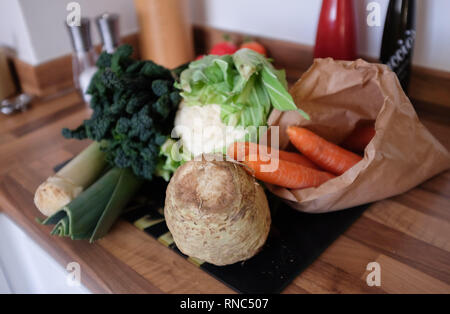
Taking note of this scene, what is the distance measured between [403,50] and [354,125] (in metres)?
0.24

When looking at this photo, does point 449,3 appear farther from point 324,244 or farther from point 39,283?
point 39,283

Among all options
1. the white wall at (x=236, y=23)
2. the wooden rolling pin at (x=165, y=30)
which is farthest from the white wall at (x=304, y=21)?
the wooden rolling pin at (x=165, y=30)

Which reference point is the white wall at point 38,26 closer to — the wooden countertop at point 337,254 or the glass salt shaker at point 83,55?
the glass salt shaker at point 83,55

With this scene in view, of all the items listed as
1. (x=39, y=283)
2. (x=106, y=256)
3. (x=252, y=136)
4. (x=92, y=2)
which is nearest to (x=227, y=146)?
(x=252, y=136)

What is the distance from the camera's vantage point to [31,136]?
1055 mm

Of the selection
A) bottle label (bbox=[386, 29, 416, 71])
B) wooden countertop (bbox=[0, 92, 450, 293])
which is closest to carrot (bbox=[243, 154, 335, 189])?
wooden countertop (bbox=[0, 92, 450, 293])

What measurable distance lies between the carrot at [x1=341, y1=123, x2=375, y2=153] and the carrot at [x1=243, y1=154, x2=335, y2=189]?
16 cm

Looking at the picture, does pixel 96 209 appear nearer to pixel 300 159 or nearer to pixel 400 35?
pixel 300 159

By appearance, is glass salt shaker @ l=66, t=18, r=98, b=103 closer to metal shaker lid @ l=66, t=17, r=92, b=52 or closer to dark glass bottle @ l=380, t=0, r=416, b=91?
metal shaker lid @ l=66, t=17, r=92, b=52

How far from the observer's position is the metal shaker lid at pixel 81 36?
111cm

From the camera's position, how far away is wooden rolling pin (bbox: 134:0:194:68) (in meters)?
1.20

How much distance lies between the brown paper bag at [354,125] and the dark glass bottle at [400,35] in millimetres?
198

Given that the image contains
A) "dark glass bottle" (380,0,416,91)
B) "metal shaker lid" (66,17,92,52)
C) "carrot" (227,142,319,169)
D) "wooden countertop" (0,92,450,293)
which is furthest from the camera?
"metal shaker lid" (66,17,92,52)
